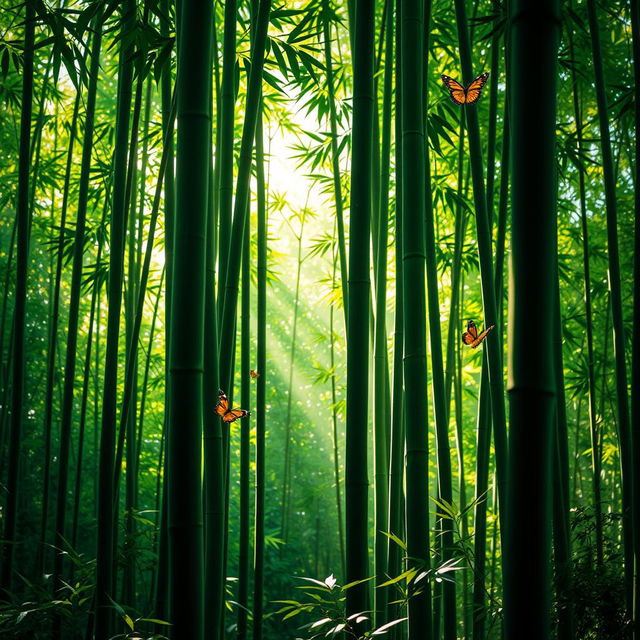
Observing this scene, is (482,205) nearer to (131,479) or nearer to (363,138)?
(363,138)

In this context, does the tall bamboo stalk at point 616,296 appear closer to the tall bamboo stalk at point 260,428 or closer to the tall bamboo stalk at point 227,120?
the tall bamboo stalk at point 227,120

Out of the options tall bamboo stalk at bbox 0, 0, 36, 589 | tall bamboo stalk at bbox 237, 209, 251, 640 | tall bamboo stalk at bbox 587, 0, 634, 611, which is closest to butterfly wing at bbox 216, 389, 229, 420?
tall bamboo stalk at bbox 237, 209, 251, 640

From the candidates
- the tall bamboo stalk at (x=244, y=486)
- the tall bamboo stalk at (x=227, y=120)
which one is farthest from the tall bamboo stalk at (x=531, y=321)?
the tall bamboo stalk at (x=244, y=486)

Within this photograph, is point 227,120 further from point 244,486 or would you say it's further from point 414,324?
point 244,486

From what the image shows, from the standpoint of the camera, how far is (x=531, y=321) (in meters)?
0.92

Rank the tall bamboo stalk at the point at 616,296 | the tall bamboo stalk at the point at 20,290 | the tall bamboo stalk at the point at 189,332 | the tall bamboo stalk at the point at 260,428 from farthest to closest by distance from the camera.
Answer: the tall bamboo stalk at the point at 260,428
the tall bamboo stalk at the point at 20,290
the tall bamboo stalk at the point at 616,296
the tall bamboo stalk at the point at 189,332

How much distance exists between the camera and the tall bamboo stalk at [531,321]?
0.90 metres

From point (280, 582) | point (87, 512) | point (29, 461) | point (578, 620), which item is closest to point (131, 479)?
point (578, 620)

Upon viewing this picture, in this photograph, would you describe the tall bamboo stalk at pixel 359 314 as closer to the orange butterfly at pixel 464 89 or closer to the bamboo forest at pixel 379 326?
the bamboo forest at pixel 379 326

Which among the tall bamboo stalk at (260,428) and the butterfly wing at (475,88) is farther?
the tall bamboo stalk at (260,428)

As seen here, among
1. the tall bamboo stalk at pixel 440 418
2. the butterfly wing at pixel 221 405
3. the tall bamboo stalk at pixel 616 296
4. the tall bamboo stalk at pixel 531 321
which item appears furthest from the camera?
the tall bamboo stalk at pixel 616 296

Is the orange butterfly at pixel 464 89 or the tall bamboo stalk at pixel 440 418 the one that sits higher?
the orange butterfly at pixel 464 89

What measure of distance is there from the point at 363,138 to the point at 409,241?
279mm

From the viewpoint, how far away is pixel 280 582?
8.47 metres
